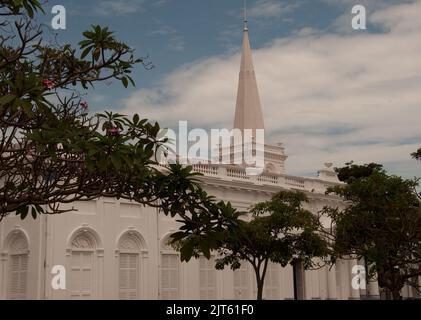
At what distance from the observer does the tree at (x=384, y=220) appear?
21.1 m

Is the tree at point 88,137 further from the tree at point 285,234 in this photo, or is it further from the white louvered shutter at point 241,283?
the white louvered shutter at point 241,283

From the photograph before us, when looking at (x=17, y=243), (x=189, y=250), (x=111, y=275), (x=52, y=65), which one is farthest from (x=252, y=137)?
(x=189, y=250)

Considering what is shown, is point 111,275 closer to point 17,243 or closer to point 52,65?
point 17,243

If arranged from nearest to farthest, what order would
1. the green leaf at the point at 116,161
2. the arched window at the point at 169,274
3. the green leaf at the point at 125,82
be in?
the green leaf at the point at 116,161 < the green leaf at the point at 125,82 < the arched window at the point at 169,274

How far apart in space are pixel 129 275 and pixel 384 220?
1329 centimetres

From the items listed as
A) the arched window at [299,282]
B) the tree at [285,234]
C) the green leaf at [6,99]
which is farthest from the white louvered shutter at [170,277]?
the green leaf at [6,99]

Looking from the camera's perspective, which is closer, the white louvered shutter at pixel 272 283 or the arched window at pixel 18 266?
the arched window at pixel 18 266

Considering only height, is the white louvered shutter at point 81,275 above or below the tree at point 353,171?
below

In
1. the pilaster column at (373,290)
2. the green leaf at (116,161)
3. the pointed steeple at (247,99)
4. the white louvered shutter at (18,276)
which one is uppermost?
the pointed steeple at (247,99)

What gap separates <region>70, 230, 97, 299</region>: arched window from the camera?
28125 millimetres

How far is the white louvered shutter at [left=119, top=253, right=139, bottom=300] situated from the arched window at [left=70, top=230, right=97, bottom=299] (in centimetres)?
165

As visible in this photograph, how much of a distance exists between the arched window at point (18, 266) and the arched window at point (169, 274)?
21.5 feet

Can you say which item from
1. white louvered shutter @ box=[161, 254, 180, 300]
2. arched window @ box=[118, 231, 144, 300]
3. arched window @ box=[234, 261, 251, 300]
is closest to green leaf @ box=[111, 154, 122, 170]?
arched window @ box=[118, 231, 144, 300]

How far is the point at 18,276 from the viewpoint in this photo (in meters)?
28.3
